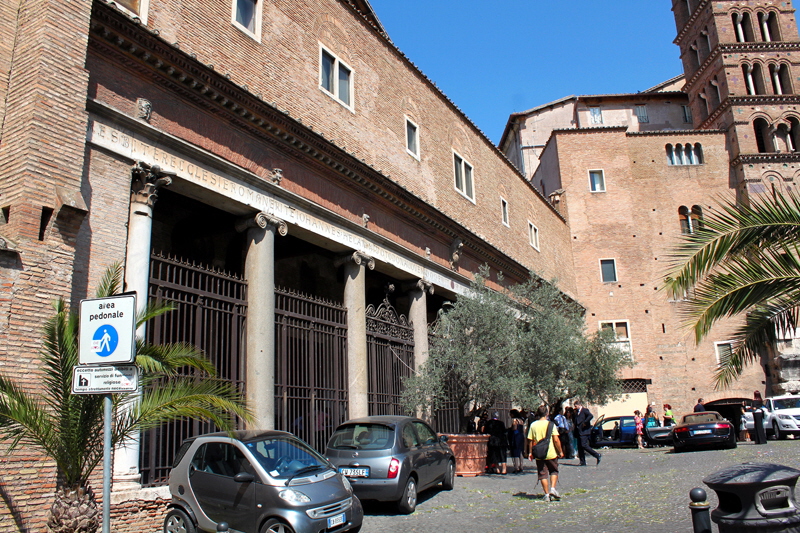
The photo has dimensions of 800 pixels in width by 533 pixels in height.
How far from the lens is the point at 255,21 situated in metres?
12.7

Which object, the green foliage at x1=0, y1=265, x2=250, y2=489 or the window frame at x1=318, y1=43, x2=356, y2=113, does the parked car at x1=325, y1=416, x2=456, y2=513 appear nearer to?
the green foliage at x1=0, y1=265, x2=250, y2=489

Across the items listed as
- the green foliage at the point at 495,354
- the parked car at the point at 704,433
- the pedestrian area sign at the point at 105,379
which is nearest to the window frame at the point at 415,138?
the green foliage at the point at 495,354

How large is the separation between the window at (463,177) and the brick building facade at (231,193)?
320 millimetres

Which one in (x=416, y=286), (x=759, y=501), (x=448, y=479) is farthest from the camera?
(x=416, y=286)

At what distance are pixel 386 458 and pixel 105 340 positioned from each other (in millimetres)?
5553

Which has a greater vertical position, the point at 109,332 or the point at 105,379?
the point at 109,332

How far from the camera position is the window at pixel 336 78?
48.1 feet

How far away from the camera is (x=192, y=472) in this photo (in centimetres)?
743

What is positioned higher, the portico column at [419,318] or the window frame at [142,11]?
the window frame at [142,11]

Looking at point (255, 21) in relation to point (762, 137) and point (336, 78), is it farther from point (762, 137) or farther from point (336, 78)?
point (762, 137)

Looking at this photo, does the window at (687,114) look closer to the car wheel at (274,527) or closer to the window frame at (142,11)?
the window frame at (142,11)

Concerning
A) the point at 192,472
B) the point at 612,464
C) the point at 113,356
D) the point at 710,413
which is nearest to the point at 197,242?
the point at 192,472

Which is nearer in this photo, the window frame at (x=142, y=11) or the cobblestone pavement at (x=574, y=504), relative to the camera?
the cobblestone pavement at (x=574, y=504)

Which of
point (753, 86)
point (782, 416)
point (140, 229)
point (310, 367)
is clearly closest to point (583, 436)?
point (310, 367)
